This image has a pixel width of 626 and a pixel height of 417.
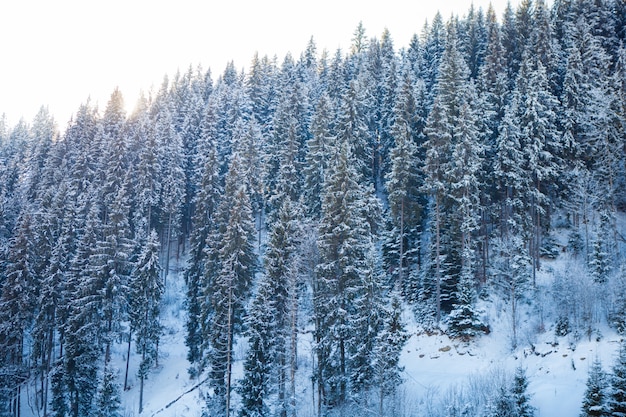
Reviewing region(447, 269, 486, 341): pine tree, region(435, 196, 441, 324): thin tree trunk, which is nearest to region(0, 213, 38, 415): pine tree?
region(435, 196, 441, 324): thin tree trunk

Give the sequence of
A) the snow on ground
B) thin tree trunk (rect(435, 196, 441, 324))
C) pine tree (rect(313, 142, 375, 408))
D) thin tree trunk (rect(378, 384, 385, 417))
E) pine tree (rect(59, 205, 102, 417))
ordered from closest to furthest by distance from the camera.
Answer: the snow on ground
thin tree trunk (rect(378, 384, 385, 417))
pine tree (rect(313, 142, 375, 408))
thin tree trunk (rect(435, 196, 441, 324))
pine tree (rect(59, 205, 102, 417))

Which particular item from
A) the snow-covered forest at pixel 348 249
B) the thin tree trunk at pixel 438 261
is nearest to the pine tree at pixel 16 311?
the snow-covered forest at pixel 348 249

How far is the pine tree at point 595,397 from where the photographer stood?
20.5 m

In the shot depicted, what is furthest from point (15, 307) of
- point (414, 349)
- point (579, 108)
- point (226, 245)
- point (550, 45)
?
point (550, 45)

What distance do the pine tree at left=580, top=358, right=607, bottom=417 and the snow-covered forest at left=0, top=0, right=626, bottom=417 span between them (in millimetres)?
100

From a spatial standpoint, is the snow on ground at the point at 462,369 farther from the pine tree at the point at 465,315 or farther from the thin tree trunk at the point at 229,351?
the thin tree trunk at the point at 229,351

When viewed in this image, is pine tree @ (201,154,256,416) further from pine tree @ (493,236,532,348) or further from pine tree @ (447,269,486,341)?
pine tree @ (493,236,532,348)

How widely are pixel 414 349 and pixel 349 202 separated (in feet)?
41.9

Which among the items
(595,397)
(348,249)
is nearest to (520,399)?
(595,397)

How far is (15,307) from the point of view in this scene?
136 feet

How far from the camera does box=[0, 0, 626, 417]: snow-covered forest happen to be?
3014cm

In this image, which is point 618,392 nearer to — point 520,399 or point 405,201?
point 520,399

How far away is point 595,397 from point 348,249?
1635 cm

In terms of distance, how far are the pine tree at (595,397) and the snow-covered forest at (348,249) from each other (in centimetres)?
10
